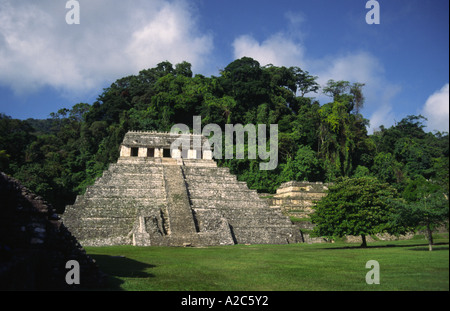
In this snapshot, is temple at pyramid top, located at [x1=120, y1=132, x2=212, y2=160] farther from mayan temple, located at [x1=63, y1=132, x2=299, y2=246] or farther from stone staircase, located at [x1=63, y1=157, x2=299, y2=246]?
stone staircase, located at [x1=63, y1=157, x2=299, y2=246]

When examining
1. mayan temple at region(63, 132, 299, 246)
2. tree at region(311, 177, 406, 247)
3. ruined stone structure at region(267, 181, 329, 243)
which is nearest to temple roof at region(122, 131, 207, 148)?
mayan temple at region(63, 132, 299, 246)

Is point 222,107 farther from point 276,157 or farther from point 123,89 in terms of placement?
point 123,89

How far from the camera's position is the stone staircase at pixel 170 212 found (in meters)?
20.0

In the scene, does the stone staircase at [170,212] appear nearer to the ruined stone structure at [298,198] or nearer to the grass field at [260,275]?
the ruined stone structure at [298,198]

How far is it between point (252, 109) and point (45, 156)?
25.4 m

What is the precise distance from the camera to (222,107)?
4531cm

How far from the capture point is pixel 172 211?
22547 millimetres

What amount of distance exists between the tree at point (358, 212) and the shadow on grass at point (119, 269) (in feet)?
30.1

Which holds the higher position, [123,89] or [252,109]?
[123,89]

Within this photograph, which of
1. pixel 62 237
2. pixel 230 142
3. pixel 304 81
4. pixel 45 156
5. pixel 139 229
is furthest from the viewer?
pixel 304 81

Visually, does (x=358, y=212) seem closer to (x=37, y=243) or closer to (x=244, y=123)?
(x=37, y=243)

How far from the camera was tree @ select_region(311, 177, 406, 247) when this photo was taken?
52.1ft

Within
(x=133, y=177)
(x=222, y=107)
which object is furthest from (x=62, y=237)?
(x=222, y=107)

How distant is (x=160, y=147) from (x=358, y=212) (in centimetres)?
2119
